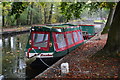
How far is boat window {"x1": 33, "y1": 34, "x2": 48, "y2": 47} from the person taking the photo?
35.5 ft

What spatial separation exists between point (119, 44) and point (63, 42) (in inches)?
142

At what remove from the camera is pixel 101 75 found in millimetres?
7574

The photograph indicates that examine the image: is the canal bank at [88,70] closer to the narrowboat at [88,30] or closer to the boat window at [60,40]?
the boat window at [60,40]

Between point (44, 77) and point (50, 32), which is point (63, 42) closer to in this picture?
point (50, 32)

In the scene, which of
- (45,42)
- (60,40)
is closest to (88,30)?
(60,40)

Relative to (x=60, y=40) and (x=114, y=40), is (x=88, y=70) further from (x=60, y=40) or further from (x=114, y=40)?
(x=60, y=40)

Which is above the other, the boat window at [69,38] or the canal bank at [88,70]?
the boat window at [69,38]

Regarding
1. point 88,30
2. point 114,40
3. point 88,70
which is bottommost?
point 88,30

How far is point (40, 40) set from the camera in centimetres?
1094

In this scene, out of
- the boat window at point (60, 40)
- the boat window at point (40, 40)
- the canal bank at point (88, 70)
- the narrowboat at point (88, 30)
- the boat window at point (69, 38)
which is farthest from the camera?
the narrowboat at point (88, 30)

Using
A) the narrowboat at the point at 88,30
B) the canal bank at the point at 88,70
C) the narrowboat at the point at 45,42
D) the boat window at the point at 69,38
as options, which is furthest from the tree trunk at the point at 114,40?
the narrowboat at the point at 88,30

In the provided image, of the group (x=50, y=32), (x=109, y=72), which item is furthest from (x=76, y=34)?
(x=109, y=72)

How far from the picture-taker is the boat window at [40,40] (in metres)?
10.8

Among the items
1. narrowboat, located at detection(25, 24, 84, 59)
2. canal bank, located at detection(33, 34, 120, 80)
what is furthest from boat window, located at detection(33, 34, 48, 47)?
canal bank, located at detection(33, 34, 120, 80)
